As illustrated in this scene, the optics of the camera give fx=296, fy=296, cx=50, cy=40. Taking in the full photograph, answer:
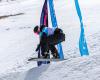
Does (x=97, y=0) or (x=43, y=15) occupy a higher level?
(x=97, y=0)

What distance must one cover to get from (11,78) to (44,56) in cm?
265

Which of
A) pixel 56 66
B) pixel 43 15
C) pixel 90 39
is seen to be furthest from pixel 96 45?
pixel 56 66

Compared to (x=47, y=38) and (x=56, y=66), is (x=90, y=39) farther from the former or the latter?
(x=56, y=66)

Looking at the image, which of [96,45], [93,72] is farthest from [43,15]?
[93,72]

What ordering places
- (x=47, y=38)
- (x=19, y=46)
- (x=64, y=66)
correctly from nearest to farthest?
(x=64, y=66) → (x=47, y=38) → (x=19, y=46)

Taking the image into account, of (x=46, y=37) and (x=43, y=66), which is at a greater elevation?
(x=46, y=37)

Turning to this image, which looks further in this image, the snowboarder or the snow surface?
the snowboarder

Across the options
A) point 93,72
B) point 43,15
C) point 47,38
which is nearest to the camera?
point 93,72

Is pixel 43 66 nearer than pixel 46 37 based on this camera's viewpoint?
Yes

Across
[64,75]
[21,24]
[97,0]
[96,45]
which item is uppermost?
[97,0]

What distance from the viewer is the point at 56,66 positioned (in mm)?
7105

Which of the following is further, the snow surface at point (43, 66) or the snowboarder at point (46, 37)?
the snowboarder at point (46, 37)

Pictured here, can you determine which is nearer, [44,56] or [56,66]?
[56,66]

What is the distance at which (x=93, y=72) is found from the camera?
20.5 feet
